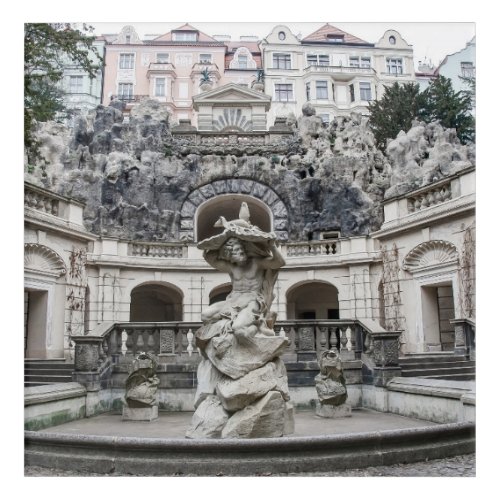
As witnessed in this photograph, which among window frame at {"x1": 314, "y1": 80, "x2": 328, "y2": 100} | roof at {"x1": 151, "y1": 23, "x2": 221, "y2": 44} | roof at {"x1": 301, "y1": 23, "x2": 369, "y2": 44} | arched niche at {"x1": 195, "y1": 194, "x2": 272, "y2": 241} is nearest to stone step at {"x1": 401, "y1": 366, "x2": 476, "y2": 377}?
roof at {"x1": 301, "y1": 23, "x2": 369, "y2": 44}

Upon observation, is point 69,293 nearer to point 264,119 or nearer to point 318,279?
point 318,279

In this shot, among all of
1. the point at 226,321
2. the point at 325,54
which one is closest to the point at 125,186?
the point at 325,54

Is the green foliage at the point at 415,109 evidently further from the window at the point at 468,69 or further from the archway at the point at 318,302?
the archway at the point at 318,302

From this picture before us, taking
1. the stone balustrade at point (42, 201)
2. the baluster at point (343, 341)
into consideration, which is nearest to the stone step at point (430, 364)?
the baluster at point (343, 341)

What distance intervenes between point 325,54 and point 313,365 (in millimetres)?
6796

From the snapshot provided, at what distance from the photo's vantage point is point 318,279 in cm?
1659

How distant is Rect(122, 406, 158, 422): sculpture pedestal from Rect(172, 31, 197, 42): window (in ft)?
19.7

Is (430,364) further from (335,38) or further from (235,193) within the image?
(235,193)

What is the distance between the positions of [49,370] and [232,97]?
575 inches

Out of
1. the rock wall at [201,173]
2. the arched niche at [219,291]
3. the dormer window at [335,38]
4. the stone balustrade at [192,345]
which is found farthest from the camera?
the rock wall at [201,173]

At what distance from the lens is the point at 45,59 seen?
8.12m

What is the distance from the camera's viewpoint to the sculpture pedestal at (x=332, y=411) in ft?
24.9

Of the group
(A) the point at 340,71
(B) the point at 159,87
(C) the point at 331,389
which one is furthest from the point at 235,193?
(C) the point at 331,389

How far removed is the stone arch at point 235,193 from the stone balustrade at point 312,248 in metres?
Answer: 2.59
